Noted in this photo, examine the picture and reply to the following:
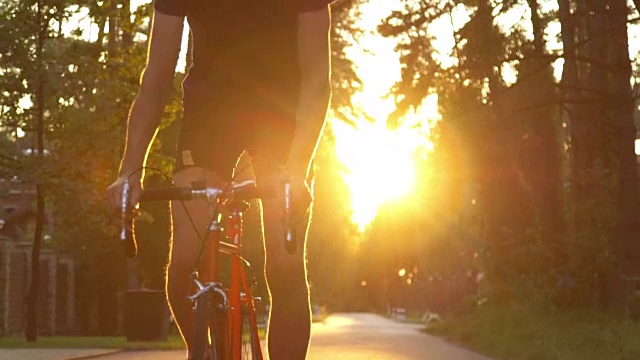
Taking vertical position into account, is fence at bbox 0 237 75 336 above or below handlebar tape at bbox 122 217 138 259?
above

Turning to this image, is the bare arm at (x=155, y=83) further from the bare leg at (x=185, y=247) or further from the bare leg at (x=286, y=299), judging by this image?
the bare leg at (x=286, y=299)

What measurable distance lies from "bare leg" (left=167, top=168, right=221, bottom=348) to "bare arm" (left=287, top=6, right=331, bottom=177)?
342mm

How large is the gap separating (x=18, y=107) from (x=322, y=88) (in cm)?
2136

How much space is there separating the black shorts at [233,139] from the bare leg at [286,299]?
156 millimetres

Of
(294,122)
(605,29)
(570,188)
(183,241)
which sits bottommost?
(183,241)

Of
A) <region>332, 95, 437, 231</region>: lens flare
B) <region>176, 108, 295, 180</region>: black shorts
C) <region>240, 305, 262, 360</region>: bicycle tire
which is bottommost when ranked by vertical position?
<region>240, 305, 262, 360</region>: bicycle tire

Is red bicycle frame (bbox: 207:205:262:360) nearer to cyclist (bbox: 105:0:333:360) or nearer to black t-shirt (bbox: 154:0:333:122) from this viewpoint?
cyclist (bbox: 105:0:333:360)

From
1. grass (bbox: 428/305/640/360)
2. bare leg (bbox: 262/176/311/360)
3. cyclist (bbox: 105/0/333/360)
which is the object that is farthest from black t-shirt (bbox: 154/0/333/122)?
grass (bbox: 428/305/640/360)

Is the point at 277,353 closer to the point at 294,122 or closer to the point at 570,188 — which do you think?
the point at 294,122

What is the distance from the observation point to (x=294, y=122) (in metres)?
4.25

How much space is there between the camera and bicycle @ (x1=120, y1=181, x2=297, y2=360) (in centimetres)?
362

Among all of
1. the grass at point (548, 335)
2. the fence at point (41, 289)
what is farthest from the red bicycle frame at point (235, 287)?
the fence at point (41, 289)

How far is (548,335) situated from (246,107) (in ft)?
40.8

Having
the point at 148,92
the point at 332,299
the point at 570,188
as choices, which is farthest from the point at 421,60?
the point at 332,299
